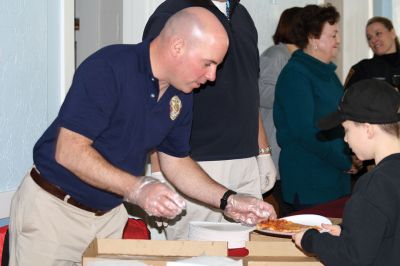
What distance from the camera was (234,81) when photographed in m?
2.84

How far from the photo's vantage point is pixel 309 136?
11.2ft

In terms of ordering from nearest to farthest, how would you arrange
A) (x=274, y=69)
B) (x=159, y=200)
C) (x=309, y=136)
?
(x=159, y=200) → (x=309, y=136) → (x=274, y=69)

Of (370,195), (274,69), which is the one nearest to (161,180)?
(370,195)

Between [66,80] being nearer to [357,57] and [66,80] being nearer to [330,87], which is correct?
[330,87]

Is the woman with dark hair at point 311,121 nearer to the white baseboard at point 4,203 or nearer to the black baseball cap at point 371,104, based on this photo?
the black baseball cap at point 371,104

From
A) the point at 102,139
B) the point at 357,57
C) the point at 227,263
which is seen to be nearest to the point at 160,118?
the point at 102,139

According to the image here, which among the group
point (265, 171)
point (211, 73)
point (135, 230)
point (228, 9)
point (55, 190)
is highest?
point (228, 9)

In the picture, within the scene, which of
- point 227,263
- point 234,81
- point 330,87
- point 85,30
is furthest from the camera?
point 85,30

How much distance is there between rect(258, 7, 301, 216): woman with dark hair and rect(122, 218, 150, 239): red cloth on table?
1.38 m

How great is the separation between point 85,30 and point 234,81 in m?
2.05

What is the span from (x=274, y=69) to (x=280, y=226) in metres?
2.03

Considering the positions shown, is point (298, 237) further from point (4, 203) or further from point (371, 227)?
point (4, 203)

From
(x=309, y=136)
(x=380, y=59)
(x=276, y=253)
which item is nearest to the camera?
(x=276, y=253)

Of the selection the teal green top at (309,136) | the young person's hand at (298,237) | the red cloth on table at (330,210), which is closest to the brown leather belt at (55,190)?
the young person's hand at (298,237)
